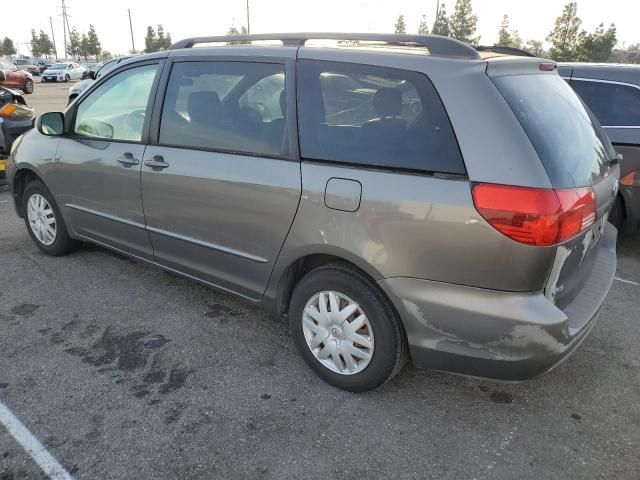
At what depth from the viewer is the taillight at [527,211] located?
206 cm

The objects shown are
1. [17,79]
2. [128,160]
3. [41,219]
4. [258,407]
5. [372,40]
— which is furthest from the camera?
[17,79]

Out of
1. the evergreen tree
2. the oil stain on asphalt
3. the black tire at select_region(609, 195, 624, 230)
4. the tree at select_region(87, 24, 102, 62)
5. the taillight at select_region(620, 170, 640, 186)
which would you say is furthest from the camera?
the evergreen tree

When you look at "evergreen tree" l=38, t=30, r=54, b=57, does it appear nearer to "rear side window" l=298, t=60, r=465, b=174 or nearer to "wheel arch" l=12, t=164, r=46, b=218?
"wheel arch" l=12, t=164, r=46, b=218

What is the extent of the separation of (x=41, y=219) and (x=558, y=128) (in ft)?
13.3

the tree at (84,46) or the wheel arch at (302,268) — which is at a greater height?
the tree at (84,46)

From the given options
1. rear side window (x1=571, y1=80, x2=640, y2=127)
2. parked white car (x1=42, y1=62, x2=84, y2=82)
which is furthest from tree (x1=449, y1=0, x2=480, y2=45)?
rear side window (x1=571, y1=80, x2=640, y2=127)

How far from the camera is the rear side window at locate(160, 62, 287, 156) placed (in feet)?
9.30

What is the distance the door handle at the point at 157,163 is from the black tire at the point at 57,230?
4.62 ft

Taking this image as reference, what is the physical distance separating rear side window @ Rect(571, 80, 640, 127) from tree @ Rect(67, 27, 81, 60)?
3903 inches

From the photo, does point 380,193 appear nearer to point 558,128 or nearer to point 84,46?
point 558,128

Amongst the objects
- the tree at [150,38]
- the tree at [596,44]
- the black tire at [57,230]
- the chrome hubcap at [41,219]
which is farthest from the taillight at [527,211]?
the tree at [150,38]

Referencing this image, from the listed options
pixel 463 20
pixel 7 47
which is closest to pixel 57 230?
pixel 463 20

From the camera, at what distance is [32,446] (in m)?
2.33

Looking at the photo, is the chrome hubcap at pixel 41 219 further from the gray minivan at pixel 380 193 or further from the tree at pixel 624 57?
the tree at pixel 624 57
